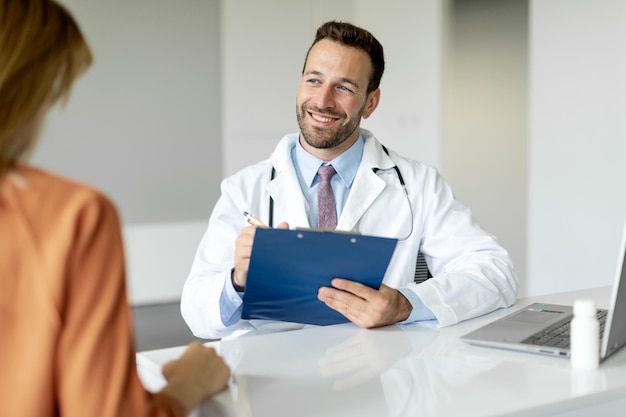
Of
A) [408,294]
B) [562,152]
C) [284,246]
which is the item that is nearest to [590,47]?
[562,152]

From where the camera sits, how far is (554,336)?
5.05 feet

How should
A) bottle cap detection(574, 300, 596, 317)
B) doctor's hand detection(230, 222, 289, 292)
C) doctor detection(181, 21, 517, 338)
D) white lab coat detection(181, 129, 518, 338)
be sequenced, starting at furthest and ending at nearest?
white lab coat detection(181, 129, 518, 338)
doctor detection(181, 21, 517, 338)
doctor's hand detection(230, 222, 289, 292)
bottle cap detection(574, 300, 596, 317)

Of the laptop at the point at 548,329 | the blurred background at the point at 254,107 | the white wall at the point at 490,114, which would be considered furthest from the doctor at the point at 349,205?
the white wall at the point at 490,114

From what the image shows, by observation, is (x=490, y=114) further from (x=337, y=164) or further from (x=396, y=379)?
(x=396, y=379)

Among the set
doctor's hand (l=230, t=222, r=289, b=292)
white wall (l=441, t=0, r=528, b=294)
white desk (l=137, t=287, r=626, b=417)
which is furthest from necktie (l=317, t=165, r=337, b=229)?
white wall (l=441, t=0, r=528, b=294)

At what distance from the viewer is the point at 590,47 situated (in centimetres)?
435

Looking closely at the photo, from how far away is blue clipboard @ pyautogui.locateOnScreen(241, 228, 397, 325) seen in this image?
1.46 metres

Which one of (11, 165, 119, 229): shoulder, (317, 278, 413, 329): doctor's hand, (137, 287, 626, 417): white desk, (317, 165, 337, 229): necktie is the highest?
(11, 165, 119, 229): shoulder

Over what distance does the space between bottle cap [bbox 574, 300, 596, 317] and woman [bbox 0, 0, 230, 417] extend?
82 centimetres

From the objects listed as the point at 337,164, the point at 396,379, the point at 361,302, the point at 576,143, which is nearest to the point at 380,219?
the point at 337,164

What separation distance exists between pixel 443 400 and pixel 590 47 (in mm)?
3680

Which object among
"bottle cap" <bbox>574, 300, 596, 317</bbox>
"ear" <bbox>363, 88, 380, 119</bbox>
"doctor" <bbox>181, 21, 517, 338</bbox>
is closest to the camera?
"bottle cap" <bbox>574, 300, 596, 317</bbox>

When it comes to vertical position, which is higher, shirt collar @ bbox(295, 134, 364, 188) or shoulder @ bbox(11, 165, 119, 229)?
shoulder @ bbox(11, 165, 119, 229)

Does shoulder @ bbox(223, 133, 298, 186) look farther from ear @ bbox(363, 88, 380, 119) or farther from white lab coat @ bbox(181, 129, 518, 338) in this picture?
ear @ bbox(363, 88, 380, 119)
